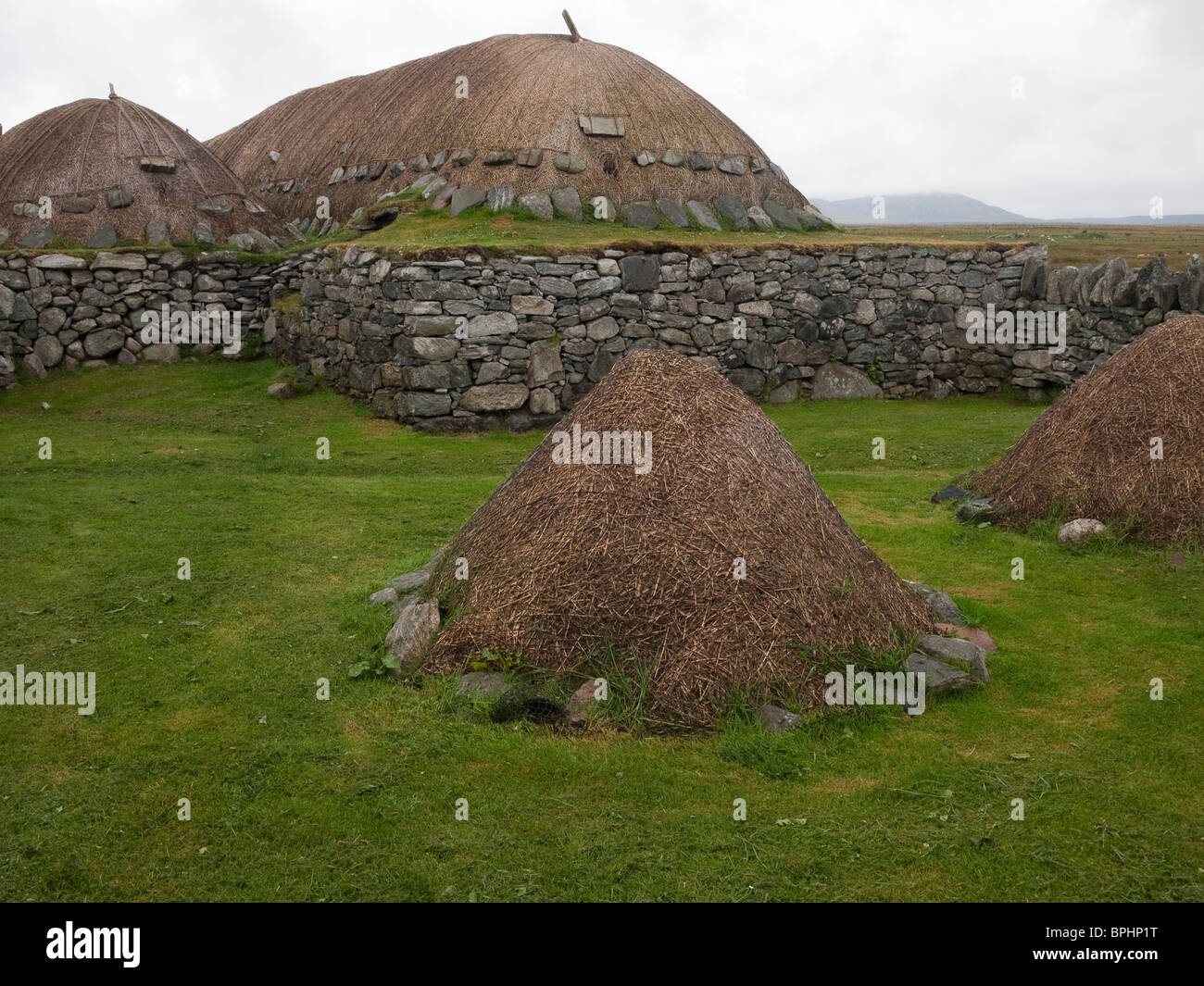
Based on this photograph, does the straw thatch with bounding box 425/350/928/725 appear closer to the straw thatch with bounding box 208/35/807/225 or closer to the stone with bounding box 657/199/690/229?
the stone with bounding box 657/199/690/229

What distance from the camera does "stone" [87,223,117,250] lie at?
1765 centimetres

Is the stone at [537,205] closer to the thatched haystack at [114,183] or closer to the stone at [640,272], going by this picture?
the stone at [640,272]

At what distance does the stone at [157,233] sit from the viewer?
18.1 m

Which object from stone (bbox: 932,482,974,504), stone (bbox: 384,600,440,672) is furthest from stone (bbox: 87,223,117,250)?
stone (bbox: 932,482,974,504)

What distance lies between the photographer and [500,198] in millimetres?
17094

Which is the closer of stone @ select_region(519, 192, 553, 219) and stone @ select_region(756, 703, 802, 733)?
stone @ select_region(756, 703, 802, 733)

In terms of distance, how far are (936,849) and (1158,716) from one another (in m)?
2.22

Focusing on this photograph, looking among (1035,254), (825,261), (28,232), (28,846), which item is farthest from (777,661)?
(28,232)

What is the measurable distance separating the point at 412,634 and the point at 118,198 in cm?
1480

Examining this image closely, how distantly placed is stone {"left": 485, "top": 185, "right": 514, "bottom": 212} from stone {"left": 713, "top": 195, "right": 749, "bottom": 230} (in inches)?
146

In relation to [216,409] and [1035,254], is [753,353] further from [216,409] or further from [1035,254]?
[216,409]

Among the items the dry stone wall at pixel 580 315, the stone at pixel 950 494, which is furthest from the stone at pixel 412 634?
the dry stone wall at pixel 580 315

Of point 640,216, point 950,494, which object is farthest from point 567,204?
point 950,494

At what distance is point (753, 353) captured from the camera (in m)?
17.0
